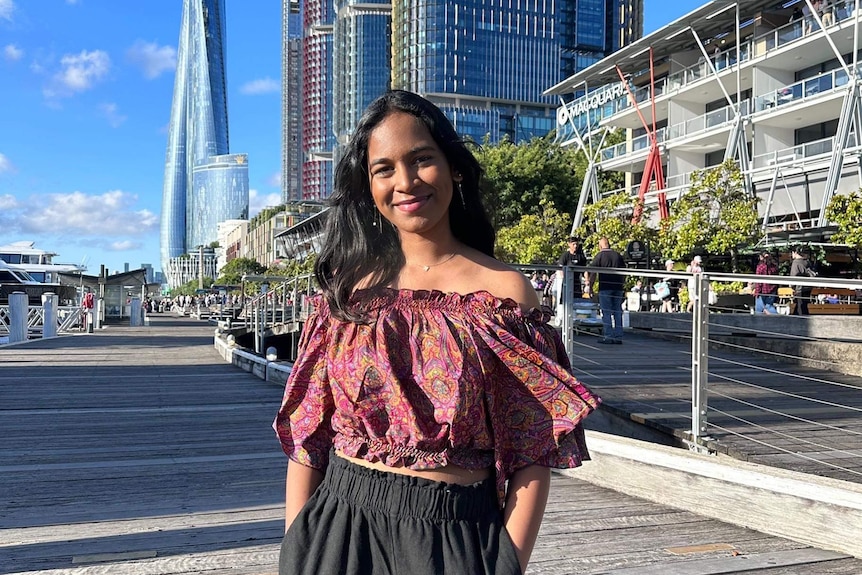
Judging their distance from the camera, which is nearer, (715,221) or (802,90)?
(715,221)

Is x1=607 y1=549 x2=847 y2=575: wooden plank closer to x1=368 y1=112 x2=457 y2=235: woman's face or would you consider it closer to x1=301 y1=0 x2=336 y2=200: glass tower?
x1=368 y1=112 x2=457 y2=235: woman's face

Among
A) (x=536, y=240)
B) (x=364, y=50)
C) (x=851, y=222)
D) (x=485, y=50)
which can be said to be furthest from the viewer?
(x=364, y=50)

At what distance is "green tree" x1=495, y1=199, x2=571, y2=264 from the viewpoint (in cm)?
2441

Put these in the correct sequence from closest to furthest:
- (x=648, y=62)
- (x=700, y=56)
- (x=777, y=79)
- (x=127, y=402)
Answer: (x=127, y=402) → (x=777, y=79) → (x=700, y=56) → (x=648, y=62)

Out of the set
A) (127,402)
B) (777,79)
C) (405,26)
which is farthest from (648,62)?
(405,26)

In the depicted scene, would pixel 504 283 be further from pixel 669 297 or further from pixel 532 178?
pixel 532 178

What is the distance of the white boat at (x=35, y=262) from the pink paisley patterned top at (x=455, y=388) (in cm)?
3809

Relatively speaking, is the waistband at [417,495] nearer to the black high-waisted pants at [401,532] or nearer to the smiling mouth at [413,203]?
the black high-waisted pants at [401,532]

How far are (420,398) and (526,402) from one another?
0.22m

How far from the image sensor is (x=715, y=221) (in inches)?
770

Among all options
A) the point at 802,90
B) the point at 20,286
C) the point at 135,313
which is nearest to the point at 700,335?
the point at 802,90

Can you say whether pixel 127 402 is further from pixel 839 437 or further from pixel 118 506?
pixel 839 437

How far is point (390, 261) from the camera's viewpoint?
163cm

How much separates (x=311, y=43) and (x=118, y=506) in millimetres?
163560
